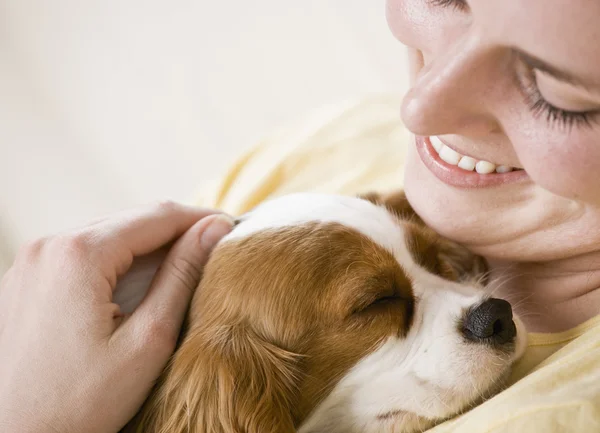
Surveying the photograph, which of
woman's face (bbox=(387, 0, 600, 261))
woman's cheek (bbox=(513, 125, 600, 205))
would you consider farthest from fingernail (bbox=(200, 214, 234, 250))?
woman's cheek (bbox=(513, 125, 600, 205))

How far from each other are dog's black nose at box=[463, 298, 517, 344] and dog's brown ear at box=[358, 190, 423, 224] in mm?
270

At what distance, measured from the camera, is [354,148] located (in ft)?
5.23

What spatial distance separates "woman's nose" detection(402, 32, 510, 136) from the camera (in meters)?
0.82

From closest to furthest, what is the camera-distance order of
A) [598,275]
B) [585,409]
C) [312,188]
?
[585,409]
[598,275]
[312,188]

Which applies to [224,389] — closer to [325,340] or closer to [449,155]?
[325,340]

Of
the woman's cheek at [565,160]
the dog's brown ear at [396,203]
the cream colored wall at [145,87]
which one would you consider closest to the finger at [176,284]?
the dog's brown ear at [396,203]

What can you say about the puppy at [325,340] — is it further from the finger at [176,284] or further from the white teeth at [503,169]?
the white teeth at [503,169]

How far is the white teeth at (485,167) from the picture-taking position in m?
1.01

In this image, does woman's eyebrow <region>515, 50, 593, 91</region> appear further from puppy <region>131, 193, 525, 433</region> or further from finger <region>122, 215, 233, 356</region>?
finger <region>122, 215, 233, 356</region>

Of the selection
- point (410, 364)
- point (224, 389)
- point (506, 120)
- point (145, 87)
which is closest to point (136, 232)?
point (224, 389)

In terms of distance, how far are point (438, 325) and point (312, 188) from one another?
579mm

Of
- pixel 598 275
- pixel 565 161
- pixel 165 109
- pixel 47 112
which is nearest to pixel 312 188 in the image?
pixel 598 275

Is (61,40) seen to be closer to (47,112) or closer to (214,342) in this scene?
(47,112)

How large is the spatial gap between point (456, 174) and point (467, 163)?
25mm
